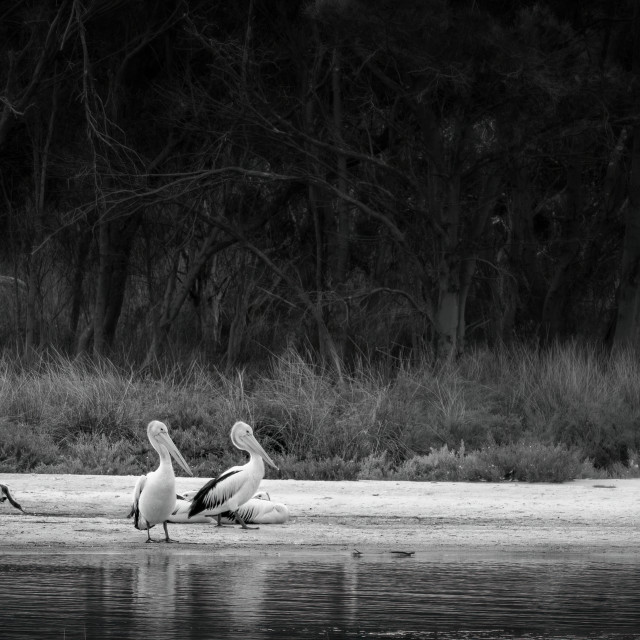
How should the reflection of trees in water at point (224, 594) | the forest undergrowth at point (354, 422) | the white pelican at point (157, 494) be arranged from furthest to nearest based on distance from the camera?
1. the forest undergrowth at point (354, 422)
2. the white pelican at point (157, 494)
3. the reflection of trees in water at point (224, 594)

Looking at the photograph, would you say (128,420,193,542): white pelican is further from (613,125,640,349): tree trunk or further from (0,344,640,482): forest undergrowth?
(613,125,640,349): tree trunk

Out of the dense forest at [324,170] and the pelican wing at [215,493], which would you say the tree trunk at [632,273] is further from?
the pelican wing at [215,493]

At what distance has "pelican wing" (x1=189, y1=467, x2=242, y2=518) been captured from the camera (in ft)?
36.8

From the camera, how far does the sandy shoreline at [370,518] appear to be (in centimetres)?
1095

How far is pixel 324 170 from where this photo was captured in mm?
21453

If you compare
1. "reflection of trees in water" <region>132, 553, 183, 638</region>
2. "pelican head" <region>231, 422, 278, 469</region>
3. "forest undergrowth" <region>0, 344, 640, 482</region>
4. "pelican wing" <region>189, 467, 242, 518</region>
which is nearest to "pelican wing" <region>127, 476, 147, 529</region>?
"reflection of trees in water" <region>132, 553, 183, 638</region>

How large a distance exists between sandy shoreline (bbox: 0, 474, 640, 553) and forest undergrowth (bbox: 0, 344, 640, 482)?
0.66 m

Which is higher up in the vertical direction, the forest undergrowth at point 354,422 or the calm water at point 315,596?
the calm water at point 315,596

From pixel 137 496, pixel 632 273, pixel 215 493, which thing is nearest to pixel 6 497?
pixel 137 496

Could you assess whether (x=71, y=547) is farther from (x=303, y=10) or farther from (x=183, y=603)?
(x=303, y=10)

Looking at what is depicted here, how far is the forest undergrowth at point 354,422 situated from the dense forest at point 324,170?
169cm

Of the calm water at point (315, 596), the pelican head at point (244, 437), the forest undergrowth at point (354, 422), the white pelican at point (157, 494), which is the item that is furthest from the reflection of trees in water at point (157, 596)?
the forest undergrowth at point (354, 422)

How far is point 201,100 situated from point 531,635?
15.1 metres

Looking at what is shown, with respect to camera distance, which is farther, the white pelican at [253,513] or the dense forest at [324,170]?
the dense forest at [324,170]
